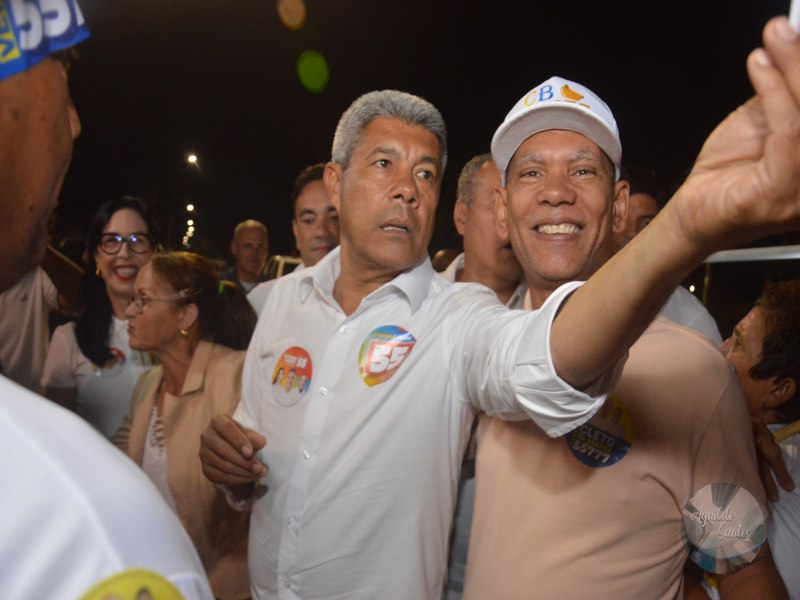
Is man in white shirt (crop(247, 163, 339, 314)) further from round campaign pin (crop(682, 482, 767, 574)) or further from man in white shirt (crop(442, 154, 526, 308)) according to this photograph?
round campaign pin (crop(682, 482, 767, 574))

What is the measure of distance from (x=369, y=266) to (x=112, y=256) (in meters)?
2.26

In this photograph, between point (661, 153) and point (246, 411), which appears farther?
point (661, 153)

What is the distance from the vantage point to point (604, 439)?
63.5 inches

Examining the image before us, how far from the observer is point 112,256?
12.7 feet

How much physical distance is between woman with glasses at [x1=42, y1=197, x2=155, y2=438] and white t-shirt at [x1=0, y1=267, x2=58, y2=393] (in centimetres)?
12

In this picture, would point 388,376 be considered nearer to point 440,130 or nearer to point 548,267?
point 548,267

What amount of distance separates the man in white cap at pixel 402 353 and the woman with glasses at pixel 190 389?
0.64 metres

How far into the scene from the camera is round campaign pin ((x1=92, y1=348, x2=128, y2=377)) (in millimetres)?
A: 3619

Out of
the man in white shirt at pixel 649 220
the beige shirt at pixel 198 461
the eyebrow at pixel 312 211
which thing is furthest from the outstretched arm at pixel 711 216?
the eyebrow at pixel 312 211

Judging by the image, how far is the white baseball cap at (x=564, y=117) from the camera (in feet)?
6.57

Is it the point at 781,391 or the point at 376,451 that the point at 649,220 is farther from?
the point at 376,451

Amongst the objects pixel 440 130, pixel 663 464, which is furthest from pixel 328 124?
pixel 663 464

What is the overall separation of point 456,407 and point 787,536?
44.6 inches

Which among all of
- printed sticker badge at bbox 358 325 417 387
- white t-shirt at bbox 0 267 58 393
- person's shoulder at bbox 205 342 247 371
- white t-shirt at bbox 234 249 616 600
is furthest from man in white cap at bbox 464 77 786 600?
white t-shirt at bbox 0 267 58 393
